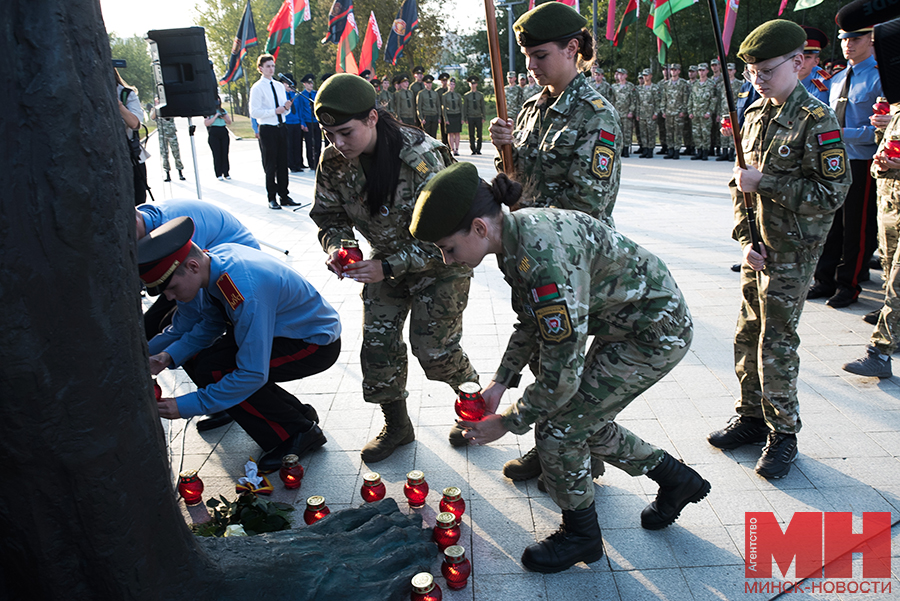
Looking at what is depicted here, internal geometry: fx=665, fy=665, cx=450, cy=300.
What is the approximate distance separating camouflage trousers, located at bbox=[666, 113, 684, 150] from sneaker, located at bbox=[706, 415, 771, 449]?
15.3 meters

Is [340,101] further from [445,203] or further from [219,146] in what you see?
[219,146]

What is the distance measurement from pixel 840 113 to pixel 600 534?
517 centimetres

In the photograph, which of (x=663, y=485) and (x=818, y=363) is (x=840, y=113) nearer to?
(x=818, y=363)

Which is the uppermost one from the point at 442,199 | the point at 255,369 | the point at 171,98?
the point at 171,98

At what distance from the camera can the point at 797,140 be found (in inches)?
130

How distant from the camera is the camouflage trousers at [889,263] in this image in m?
4.57

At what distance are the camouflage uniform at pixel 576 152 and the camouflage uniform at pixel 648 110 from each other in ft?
51.7

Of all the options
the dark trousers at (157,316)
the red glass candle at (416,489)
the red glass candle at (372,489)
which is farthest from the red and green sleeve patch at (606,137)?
the dark trousers at (157,316)

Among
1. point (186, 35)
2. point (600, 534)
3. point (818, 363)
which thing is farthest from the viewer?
point (186, 35)

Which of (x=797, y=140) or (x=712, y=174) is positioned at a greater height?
(x=797, y=140)

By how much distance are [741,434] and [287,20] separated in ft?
45.2

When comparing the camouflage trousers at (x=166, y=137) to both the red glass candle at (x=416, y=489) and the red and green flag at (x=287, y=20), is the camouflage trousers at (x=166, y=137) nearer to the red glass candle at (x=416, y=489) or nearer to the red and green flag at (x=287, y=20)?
the red and green flag at (x=287, y=20)

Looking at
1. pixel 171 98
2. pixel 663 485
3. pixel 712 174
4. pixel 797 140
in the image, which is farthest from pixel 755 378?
pixel 712 174
